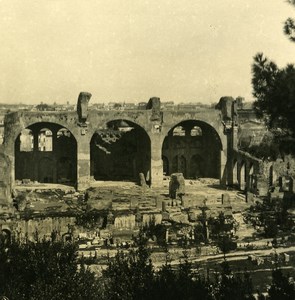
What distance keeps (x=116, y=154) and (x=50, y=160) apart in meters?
6.10

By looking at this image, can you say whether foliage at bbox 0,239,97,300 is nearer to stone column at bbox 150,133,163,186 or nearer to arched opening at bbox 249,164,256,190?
arched opening at bbox 249,164,256,190

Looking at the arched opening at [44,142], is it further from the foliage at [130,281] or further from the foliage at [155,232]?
the foliage at [130,281]

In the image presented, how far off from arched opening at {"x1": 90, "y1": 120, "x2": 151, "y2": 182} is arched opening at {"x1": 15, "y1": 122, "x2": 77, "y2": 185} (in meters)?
2.02

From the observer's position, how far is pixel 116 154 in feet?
152

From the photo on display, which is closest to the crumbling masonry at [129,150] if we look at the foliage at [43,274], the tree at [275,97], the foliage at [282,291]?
the foliage at [43,274]

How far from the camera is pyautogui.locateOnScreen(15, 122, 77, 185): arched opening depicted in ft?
145

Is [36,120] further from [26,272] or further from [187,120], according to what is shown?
[26,272]

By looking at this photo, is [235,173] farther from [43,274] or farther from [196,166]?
[43,274]

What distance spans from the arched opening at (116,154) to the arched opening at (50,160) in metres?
2.02

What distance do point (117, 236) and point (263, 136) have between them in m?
31.0

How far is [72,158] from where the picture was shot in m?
45.6

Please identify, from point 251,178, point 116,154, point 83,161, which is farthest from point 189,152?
point 83,161

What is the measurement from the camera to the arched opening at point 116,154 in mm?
45531

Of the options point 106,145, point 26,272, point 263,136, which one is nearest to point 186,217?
point 26,272
